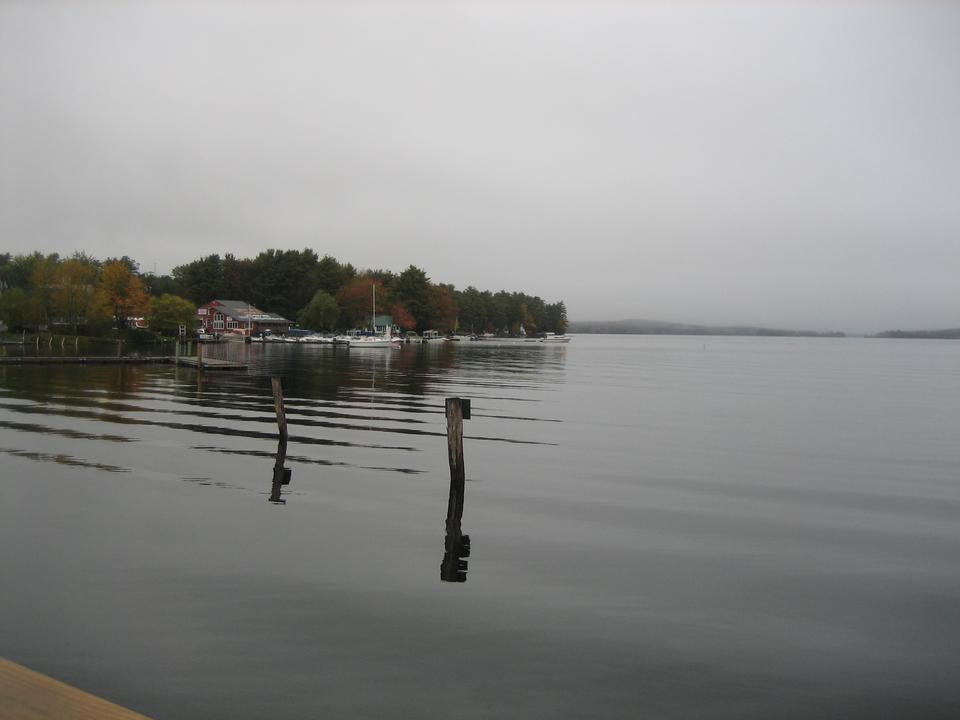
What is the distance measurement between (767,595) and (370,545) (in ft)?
20.8

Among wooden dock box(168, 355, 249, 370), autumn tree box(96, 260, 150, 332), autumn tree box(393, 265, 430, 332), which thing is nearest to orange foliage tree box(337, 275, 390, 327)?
autumn tree box(393, 265, 430, 332)

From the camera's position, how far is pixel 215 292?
175000 millimetres

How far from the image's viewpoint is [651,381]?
59.2 m

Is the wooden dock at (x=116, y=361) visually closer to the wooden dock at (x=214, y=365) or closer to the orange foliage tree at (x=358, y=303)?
the wooden dock at (x=214, y=365)

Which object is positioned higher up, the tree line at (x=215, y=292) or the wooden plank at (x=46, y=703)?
the tree line at (x=215, y=292)

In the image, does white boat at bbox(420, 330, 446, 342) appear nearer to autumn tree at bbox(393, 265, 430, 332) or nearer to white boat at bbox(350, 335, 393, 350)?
autumn tree at bbox(393, 265, 430, 332)

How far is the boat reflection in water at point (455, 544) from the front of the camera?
1150 centimetres

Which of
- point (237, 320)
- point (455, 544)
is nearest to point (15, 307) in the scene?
point (237, 320)

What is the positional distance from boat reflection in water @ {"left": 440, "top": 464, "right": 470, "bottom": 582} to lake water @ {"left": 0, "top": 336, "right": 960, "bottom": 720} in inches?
7.8

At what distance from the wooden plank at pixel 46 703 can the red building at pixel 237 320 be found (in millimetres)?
151857

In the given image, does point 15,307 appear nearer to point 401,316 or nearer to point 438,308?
point 401,316

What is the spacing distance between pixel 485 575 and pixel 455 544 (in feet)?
5.37

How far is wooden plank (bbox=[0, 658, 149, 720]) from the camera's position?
172 inches

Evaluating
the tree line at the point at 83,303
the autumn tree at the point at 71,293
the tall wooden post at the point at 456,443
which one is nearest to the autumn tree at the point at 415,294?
the tree line at the point at 83,303
